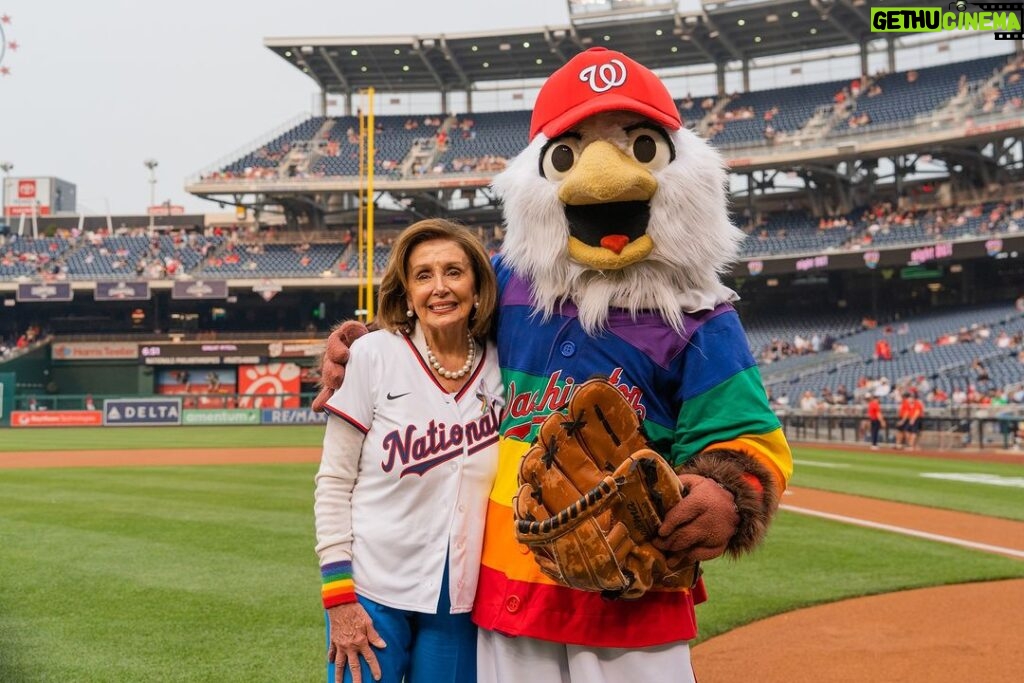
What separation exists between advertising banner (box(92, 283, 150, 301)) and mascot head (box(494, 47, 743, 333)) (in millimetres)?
34487

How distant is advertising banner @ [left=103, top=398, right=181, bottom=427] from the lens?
2691 cm

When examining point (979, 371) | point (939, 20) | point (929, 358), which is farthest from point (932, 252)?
point (939, 20)

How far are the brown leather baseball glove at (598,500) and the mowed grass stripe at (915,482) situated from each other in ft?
28.0

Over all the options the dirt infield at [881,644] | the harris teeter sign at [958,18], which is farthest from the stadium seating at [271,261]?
the dirt infield at [881,644]

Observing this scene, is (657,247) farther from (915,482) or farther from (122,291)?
(122,291)

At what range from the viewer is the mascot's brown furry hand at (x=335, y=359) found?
229cm

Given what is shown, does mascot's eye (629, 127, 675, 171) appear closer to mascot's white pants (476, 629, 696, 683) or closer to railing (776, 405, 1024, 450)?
mascot's white pants (476, 629, 696, 683)

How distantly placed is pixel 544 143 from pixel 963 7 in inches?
1281

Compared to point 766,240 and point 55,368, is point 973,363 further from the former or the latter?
point 55,368

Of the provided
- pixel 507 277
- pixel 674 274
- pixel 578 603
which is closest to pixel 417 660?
pixel 578 603

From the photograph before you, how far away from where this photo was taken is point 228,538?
7.06 m

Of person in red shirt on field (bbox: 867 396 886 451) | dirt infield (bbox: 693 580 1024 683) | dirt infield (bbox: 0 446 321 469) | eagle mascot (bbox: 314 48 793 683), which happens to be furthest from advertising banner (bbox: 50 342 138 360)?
eagle mascot (bbox: 314 48 793 683)

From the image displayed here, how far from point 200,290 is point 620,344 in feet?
113

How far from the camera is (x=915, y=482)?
11891 mm
